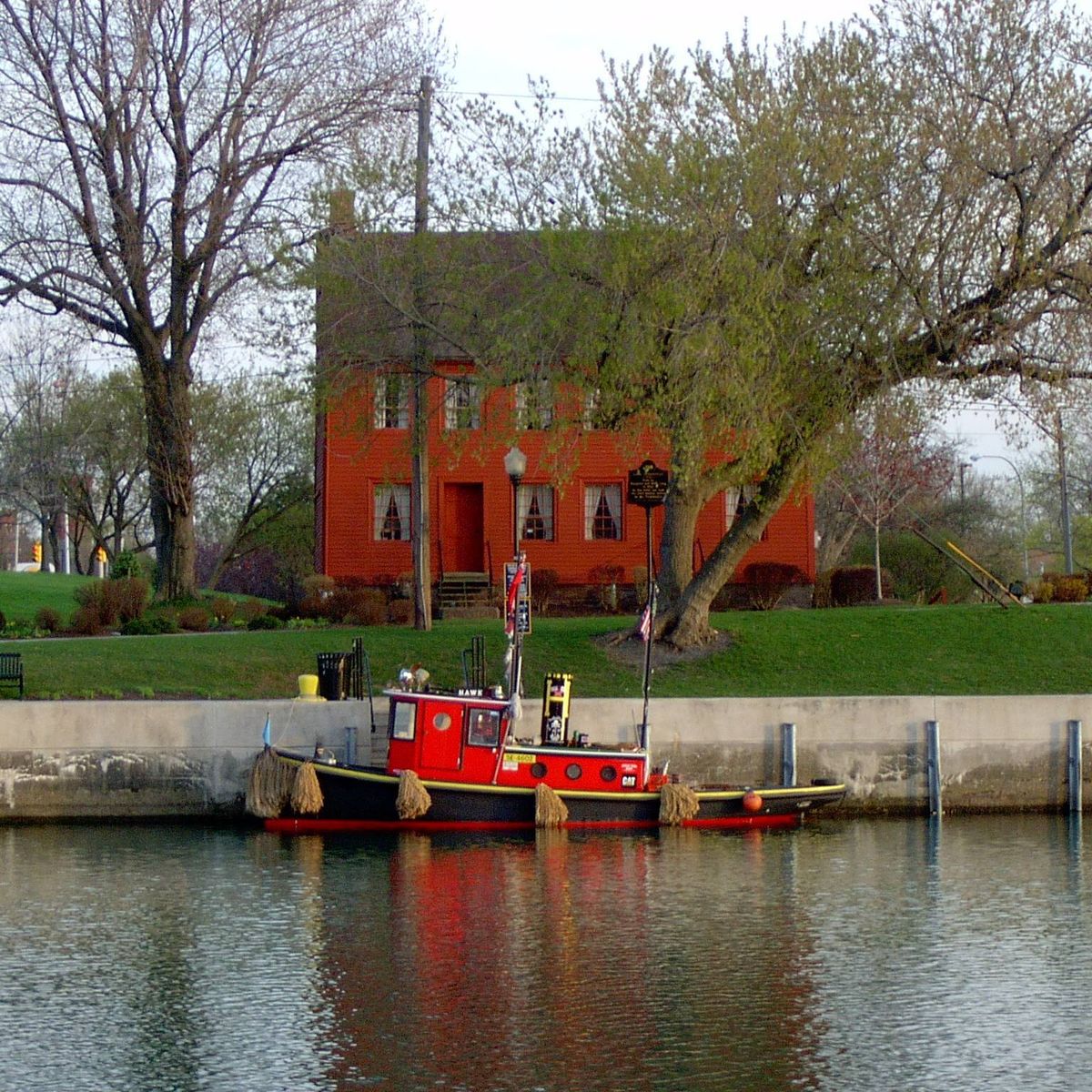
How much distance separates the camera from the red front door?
43031mm

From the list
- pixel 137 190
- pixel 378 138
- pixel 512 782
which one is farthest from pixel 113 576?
pixel 512 782

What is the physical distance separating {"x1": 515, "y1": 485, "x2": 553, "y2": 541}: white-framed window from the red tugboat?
61.1ft

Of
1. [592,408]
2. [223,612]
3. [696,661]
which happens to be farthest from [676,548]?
[223,612]

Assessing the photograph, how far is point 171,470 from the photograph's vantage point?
38312mm

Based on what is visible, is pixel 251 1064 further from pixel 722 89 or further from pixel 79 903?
pixel 722 89

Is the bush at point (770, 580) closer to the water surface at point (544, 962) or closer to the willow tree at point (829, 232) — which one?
the willow tree at point (829, 232)

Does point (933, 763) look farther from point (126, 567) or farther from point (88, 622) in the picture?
point (126, 567)

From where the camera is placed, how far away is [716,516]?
4309 centimetres

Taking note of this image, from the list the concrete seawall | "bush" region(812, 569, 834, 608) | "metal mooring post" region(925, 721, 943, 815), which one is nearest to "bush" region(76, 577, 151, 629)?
the concrete seawall

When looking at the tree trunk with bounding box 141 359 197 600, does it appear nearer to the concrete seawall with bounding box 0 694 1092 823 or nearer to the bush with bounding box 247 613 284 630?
the bush with bounding box 247 613 284 630

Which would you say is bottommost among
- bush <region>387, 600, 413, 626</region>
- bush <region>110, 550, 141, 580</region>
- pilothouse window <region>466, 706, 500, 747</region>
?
pilothouse window <region>466, 706, 500, 747</region>

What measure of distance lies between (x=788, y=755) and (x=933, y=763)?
7.57ft

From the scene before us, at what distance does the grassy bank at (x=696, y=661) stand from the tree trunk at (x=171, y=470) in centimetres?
604

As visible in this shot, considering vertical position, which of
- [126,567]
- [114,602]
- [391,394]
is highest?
[391,394]
